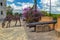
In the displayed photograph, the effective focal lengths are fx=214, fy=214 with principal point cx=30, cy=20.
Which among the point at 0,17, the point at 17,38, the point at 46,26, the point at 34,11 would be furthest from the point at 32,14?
the point at 0,17

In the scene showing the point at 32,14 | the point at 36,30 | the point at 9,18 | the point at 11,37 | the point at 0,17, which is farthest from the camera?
the point at 0,17

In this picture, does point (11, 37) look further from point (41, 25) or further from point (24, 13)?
point (24, 13)

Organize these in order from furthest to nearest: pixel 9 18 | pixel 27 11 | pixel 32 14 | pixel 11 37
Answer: pixel 27 11 → pixel 32 14 → pixel 9 18 → pixel 11 37

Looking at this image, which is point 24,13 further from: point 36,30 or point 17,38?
point 17,38

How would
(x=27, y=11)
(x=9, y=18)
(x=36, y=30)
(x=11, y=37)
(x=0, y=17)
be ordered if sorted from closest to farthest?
(x=11, y=37) < (x=36, y=30) < (x=9, y=18) < (x=27, y=11) < (x=0, y=17)

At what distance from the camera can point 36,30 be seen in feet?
62.1

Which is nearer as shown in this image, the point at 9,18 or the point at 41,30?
the point at 41,30

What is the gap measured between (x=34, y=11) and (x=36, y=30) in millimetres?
12767

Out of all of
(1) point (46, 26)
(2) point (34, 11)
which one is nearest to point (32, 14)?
(2) point (34, 11)

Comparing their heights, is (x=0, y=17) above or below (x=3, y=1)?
below

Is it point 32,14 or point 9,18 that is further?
point 32,14

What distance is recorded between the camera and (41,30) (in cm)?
1897

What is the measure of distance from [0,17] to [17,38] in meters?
50.0

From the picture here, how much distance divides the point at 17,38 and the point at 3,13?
50545 millimetres
